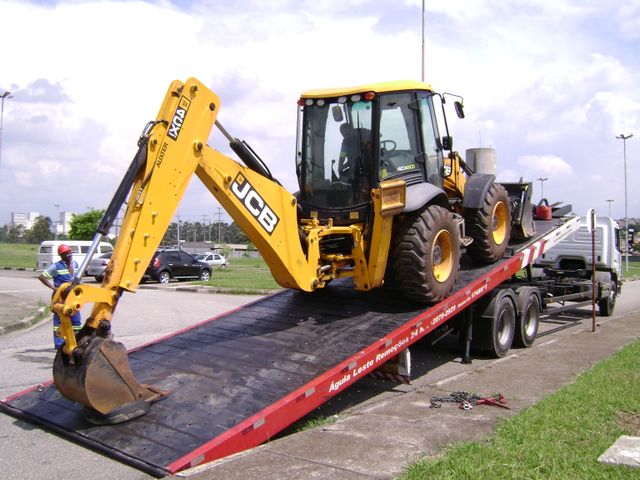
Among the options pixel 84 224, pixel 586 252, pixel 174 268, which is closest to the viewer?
pixel 586 252

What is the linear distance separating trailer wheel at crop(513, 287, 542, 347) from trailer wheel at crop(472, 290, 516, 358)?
0.53 metres

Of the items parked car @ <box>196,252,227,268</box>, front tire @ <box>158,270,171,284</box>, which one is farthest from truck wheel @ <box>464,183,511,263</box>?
parked car @ <box>196,252,227,268</box>

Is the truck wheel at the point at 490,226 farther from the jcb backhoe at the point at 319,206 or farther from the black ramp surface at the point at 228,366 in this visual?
the black ramp surface at the point at 228,366

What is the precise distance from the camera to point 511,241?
10.9 meters

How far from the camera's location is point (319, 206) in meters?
8.20

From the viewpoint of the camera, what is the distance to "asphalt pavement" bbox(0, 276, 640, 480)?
181 inches

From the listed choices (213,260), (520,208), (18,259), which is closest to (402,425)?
(520,208)

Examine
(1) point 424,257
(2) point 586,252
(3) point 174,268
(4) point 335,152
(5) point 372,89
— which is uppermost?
(5) point 372,89

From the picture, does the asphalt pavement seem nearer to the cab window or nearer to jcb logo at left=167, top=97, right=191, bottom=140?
the cab window

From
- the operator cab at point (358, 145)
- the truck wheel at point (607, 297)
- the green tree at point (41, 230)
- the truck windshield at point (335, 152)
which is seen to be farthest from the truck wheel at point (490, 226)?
the green tree at point (41, 230)

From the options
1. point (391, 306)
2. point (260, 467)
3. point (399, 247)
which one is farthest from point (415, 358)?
point (260, 467)

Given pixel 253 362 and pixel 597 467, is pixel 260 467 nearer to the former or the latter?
pixel 253 362

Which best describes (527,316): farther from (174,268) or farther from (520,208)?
(174,268)

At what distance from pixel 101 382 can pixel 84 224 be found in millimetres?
47176
